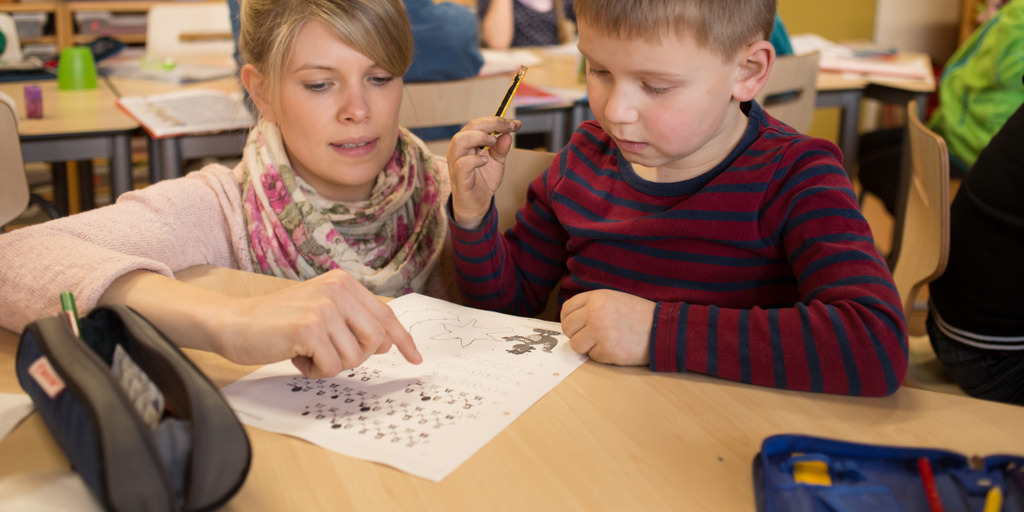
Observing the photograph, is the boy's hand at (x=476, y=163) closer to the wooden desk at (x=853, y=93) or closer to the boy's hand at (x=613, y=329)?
the boy's hand at (x=613, y=329)

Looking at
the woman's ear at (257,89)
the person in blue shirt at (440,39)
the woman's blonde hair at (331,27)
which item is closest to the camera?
the woman's blonde hair at (331,27)

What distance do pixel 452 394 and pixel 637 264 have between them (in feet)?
1.33

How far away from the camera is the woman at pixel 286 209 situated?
32.9 inches

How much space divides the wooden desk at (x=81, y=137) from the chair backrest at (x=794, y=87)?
1.58m

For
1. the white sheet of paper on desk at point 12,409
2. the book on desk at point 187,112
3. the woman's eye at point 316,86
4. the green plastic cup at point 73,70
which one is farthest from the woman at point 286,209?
the green plastic cup at point 73,70

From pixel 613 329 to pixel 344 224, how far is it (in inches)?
24.0

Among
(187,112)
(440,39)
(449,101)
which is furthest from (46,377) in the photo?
(440,39)

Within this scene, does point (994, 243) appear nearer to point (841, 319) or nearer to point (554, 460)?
point (841, 319)

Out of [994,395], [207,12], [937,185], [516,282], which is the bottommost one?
[994,395]

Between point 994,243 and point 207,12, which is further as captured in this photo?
point 207,12

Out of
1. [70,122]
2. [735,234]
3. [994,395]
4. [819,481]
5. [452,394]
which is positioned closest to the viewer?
[819,481]

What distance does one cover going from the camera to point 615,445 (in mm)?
671

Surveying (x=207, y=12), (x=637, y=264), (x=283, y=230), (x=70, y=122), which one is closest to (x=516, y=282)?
(x=637, y=264)

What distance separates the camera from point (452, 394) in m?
0.76
